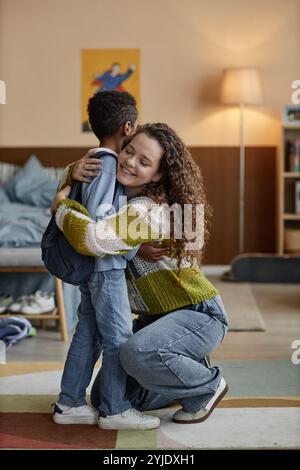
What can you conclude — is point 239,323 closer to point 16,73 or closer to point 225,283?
point 225,283

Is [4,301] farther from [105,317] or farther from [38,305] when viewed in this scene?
[105,317]

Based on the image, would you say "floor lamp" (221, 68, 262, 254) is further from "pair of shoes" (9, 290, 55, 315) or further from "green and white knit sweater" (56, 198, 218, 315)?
"green and white knit sweater" (56, 198, 218, 315)

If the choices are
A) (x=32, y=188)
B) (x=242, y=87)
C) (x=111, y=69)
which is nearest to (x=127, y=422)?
(x=32, y=188)

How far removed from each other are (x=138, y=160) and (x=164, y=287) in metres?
0.38

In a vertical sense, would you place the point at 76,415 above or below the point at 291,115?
below

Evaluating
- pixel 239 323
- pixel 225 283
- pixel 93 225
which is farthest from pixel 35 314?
pixel 225 283

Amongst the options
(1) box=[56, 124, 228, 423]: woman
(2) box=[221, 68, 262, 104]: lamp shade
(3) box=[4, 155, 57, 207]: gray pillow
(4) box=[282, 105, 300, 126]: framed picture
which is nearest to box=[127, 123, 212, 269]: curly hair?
(1) box=[56, 124, 228, 423]: woman

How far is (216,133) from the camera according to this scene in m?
6.12

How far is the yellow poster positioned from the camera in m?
6.07

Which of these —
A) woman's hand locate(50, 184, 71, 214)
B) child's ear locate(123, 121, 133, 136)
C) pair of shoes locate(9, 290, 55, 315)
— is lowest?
pair of shoes locate(9, 290, 55, 315)

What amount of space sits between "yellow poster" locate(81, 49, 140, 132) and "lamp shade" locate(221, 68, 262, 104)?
0.74 metres

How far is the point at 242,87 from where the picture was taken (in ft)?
18.9

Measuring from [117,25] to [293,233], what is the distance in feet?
6.99

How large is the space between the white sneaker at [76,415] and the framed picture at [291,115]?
4.03 metres
